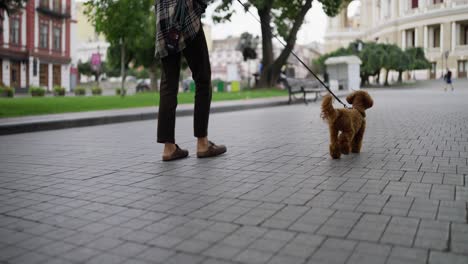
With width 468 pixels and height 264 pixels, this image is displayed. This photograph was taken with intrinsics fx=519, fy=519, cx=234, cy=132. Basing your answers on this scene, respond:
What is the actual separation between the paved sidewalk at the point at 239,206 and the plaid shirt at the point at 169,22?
117 centimetres

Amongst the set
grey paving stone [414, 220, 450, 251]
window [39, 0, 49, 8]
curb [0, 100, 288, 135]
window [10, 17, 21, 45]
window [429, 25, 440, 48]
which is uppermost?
window [429, 25, 440, 48]

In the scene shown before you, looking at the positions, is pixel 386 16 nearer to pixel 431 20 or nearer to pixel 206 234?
pixel 431 20

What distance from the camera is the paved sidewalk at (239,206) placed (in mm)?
2436

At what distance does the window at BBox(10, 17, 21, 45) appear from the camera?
43.6 metres

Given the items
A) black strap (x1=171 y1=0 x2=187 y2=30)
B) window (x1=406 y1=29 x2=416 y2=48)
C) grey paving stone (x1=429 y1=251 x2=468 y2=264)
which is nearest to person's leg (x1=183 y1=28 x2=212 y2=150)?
black strap (x1=171 y1=0 x2=187 y2=30)

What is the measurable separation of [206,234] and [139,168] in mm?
2289

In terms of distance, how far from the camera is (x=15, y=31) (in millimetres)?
44188

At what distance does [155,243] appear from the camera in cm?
257

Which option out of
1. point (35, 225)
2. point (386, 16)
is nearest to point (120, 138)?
point (35, 225)

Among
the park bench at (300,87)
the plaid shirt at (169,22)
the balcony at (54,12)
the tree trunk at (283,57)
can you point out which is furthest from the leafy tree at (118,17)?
the balcony at (54,12)

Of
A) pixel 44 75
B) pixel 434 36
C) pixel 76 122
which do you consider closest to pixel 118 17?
pixel 76 122

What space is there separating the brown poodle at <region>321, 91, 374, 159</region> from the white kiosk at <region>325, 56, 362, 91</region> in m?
27.1

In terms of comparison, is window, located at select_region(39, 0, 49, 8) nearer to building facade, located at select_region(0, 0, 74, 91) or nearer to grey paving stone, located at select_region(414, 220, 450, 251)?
building facade, located at select_region(0, 0, 74, 91)

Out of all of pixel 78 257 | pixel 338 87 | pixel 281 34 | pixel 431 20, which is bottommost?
pixel 78 257
